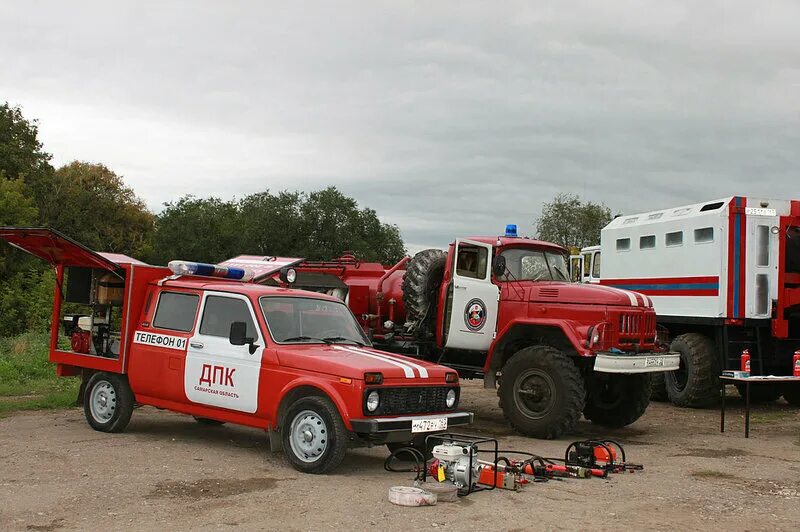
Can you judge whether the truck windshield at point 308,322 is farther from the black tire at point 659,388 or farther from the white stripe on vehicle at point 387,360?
the black tire at point 659,388

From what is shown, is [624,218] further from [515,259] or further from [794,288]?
[515,259]

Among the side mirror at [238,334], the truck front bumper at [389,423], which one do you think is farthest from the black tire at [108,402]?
the truck front bumper at [389,423]

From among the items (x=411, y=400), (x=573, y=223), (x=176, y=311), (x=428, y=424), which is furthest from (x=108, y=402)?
(x=573, y=223)

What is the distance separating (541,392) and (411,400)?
10.2 ft

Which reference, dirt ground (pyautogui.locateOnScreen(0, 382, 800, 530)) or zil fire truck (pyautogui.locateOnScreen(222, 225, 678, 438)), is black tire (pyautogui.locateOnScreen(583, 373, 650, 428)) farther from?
dirt ground (pyautogui.locateOnScreen(0, 382, 800, 530))

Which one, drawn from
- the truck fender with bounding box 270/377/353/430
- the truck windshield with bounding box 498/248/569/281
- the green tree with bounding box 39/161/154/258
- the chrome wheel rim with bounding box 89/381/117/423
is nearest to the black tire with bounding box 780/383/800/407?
the truck windshield with bounding box 498/248/569/281

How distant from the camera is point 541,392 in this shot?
438 inches

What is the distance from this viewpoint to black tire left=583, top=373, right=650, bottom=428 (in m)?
12.1

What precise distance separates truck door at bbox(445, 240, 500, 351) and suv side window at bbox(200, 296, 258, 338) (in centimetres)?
384

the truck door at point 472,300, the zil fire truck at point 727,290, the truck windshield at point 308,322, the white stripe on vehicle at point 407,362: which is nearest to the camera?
the white stripe on vehicle at point 407,362

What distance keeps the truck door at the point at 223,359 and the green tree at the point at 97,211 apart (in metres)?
41.0

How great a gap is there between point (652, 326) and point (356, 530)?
6741 mm

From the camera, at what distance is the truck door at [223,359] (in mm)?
8969

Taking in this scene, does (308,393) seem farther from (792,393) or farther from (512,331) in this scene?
(792,393)
